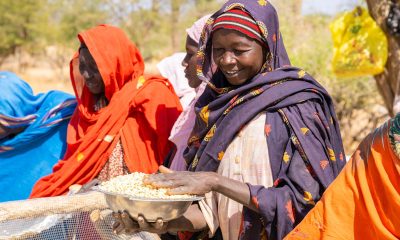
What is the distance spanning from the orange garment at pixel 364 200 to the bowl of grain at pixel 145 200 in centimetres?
47

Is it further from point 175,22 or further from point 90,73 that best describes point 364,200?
point 175,22

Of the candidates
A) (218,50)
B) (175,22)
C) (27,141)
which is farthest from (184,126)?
(175,22)

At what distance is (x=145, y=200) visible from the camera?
2.10 metres

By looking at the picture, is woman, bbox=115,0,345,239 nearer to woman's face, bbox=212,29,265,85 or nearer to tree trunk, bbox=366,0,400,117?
woman's face, bbox=212,29,265,85

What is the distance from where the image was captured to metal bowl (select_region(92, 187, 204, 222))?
2.14m

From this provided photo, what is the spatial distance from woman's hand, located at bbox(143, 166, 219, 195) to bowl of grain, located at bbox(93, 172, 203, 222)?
2cm

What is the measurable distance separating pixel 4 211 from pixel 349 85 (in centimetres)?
689

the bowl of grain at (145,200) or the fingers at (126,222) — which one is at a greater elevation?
the bowl of grain at (145,200)

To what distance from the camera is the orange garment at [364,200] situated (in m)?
1.94

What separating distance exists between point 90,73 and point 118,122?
1.31 ft

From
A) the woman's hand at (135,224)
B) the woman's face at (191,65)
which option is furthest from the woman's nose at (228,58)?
the woman's face at (191,65)

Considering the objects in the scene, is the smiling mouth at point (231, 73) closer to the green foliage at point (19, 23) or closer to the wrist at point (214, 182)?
the wrist at point (214, 182)

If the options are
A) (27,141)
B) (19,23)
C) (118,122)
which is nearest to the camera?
(118,122)

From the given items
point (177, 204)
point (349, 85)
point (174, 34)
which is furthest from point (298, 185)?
point (174, 34)
